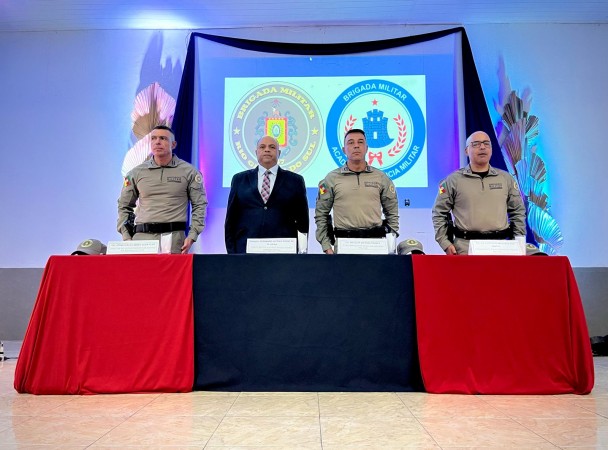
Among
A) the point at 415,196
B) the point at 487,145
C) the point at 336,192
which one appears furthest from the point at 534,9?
the point at 336,192

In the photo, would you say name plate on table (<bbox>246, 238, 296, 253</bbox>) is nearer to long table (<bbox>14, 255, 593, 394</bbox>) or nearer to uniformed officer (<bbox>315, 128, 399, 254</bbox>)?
long table (<bbox>14, 255, 593, 394</bbox>)

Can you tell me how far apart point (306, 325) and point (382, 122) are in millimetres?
2904

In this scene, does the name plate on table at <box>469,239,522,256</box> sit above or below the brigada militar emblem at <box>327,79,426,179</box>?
below

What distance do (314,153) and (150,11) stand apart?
207 centimetres

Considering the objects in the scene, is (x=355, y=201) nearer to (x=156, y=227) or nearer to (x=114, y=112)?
(x=156, y=227)

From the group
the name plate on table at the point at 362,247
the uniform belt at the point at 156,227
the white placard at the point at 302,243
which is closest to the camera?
the name plate on table at the point at 362,247

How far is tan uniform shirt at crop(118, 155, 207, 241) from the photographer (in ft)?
10.2

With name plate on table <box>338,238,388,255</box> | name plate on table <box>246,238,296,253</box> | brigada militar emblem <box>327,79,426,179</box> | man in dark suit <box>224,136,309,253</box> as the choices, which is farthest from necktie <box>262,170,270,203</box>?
brigada militar emblem <box>327,79,426,179</box>

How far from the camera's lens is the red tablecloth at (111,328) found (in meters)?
2.36

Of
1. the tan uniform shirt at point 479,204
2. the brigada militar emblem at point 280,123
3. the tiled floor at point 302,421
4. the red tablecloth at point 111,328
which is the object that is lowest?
the tiled floor at point 302,421

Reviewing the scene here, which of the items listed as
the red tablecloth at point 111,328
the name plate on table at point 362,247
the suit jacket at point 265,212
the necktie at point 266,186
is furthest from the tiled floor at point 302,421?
the necktie at point 266,186

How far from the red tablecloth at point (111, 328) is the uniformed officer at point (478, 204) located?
1638 mm

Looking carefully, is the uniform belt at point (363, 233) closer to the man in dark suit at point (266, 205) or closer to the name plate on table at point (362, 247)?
the man in dark suit at point (266, 205)

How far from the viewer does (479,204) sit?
3.02 m
